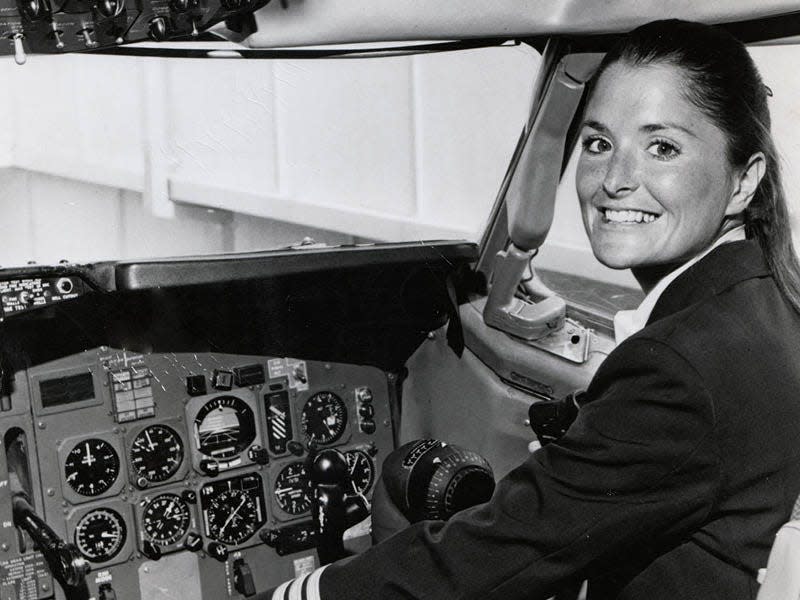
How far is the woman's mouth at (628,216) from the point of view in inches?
57.6

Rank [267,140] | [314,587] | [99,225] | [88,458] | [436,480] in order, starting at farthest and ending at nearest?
[99,225]
[267,140]
[88,458]
[436,480]
[314,587]

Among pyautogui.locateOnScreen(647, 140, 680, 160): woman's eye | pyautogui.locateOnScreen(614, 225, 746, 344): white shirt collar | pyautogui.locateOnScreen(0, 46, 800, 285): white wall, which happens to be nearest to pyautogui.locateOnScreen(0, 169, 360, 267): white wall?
pyautogui.locateOnScreen(0, 46, 800, 285): white wall

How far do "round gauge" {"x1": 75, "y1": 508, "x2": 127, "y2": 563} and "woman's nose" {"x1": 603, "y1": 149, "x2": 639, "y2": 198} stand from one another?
7.26 ft

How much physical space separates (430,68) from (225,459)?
365 centimetres

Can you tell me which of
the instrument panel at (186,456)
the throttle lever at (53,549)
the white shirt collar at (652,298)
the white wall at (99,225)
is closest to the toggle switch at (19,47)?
the white shirt collar at (652,298)

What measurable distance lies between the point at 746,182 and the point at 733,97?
0.46ft

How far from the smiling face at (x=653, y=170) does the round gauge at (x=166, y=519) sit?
6.91 ft

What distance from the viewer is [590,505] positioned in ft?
4.02

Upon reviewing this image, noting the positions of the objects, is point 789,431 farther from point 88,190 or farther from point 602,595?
point 88,190

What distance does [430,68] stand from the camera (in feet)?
20.2

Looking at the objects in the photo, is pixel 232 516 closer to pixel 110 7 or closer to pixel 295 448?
pixel 295 448

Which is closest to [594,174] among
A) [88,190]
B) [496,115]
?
[496,115]

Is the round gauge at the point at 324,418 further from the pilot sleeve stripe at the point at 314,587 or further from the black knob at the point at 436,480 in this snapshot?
the pilot sleeve stripe at the point at 314,587

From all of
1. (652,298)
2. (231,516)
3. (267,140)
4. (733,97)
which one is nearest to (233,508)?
(231,516)
